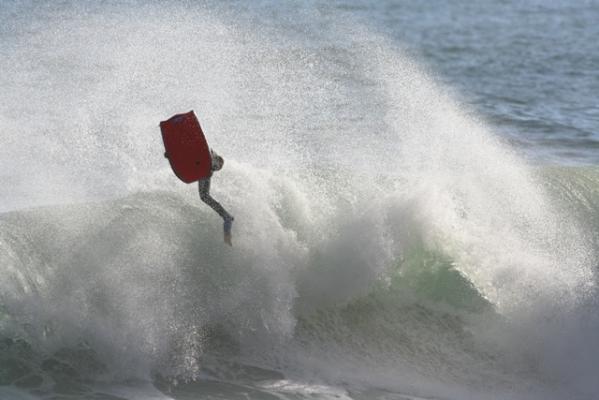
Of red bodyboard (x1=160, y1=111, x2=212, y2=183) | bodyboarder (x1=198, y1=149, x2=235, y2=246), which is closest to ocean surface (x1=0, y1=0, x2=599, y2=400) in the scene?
bodyboarder (x1=198, y1=149, x2=235, y2=246)

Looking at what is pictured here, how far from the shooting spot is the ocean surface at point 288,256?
9.20m

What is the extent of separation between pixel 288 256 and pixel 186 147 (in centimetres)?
226

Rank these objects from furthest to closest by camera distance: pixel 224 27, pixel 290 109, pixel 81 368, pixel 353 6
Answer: pixel 353 6
pixel 224 27
pixel 290 109
pixel 81 368

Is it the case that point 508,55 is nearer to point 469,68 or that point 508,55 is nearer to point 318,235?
point 469,68

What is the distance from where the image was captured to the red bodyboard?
8375 millimetres

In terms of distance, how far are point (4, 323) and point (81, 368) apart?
75 cm

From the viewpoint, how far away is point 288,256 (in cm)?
1032

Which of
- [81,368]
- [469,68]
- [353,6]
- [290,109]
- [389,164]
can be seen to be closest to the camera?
[81,368]

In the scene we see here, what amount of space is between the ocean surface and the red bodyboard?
153 centimetres

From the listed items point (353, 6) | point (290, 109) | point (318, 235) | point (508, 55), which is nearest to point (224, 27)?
point (290, 109)

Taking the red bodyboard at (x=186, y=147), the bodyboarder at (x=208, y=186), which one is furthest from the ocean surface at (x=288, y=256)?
the red bodyboard at (x=186, y=147)

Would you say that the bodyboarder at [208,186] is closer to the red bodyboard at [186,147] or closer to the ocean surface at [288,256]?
the red bodyboard at [186,147]

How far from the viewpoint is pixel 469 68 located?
86.1 feet

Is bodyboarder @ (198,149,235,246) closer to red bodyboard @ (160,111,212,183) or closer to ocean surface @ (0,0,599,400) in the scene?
red bodyboard @ (160,111,212,183)
